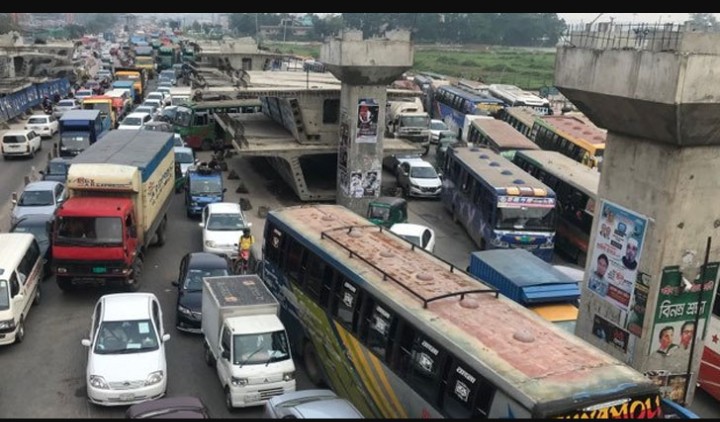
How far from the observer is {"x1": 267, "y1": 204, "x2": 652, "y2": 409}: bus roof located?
8.70 metres

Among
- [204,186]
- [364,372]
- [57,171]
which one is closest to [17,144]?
[57,171]

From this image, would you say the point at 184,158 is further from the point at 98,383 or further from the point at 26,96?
the point at 26,96

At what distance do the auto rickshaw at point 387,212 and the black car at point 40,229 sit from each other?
1056 centimetres

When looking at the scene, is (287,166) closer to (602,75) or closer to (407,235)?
(407,235)

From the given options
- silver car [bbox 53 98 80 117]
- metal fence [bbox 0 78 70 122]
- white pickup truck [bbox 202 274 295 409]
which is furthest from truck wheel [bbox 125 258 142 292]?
silver car [bbox 53 98 80 117]

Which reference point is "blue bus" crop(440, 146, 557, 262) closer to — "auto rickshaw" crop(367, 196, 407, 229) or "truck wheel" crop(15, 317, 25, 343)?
"auto rickshaw" crop(367, 196, 407, 229)

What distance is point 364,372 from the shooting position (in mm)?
11977

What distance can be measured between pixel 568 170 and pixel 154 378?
1810cm

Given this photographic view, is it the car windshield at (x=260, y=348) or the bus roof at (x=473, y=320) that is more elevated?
the bus roof at (x=473, y=320)

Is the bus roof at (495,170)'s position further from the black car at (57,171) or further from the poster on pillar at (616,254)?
the black car at (57,171)

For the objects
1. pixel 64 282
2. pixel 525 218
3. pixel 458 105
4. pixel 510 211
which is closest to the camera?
pixel 64 282

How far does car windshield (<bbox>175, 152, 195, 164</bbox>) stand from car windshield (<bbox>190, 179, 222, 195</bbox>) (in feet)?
17.7

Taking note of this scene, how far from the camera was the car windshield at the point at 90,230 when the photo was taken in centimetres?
1720

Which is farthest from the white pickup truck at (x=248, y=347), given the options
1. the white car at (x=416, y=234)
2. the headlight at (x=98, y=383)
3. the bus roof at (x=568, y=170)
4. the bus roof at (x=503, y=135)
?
the bus roof at (x=503, y=135)
